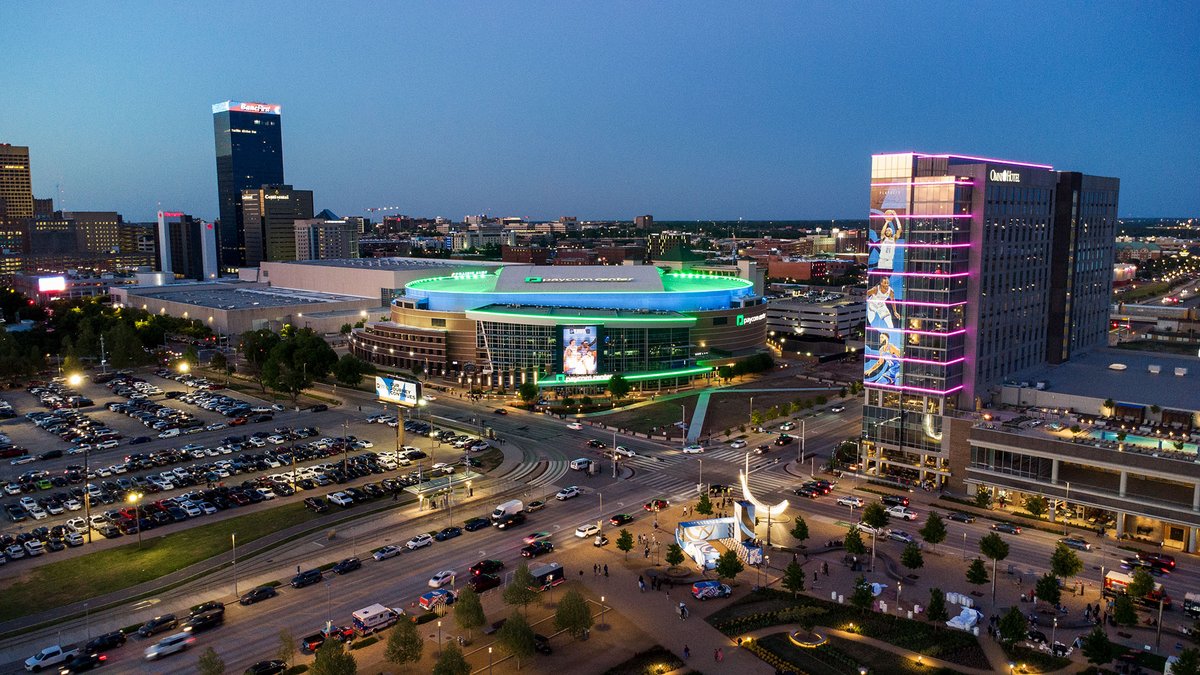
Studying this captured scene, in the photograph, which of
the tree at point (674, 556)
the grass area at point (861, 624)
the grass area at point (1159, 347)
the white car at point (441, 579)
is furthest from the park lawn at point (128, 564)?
the grass area at point (1159, 347)

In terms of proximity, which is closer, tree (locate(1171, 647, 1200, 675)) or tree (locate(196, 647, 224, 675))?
tree (locate(1171, 647, 1200, 675))

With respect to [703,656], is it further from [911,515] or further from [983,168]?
[983,168]

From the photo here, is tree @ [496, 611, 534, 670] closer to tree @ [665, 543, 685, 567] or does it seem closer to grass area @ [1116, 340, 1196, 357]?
tree @ [665, 543, 685, 567]

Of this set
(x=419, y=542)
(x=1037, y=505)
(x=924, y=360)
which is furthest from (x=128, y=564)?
(x=1037, y=505)

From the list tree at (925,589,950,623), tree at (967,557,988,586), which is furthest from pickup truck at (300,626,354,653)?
tree at (967,557,988,586)

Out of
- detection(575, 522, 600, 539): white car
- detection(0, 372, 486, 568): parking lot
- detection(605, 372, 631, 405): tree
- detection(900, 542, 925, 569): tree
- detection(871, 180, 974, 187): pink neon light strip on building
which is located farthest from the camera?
detection(605, 372, 631, 405): tree

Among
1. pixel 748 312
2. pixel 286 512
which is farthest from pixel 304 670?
pixel 748 312

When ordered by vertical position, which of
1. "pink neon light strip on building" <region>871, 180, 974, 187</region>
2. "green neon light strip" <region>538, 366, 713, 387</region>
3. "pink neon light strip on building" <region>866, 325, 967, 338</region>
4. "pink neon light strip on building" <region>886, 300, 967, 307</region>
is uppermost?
"pink neon light strip on building" <region>871, 180, 974, 187</region>

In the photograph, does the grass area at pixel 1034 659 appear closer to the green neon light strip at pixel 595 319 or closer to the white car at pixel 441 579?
the white car at pixel 441 579
